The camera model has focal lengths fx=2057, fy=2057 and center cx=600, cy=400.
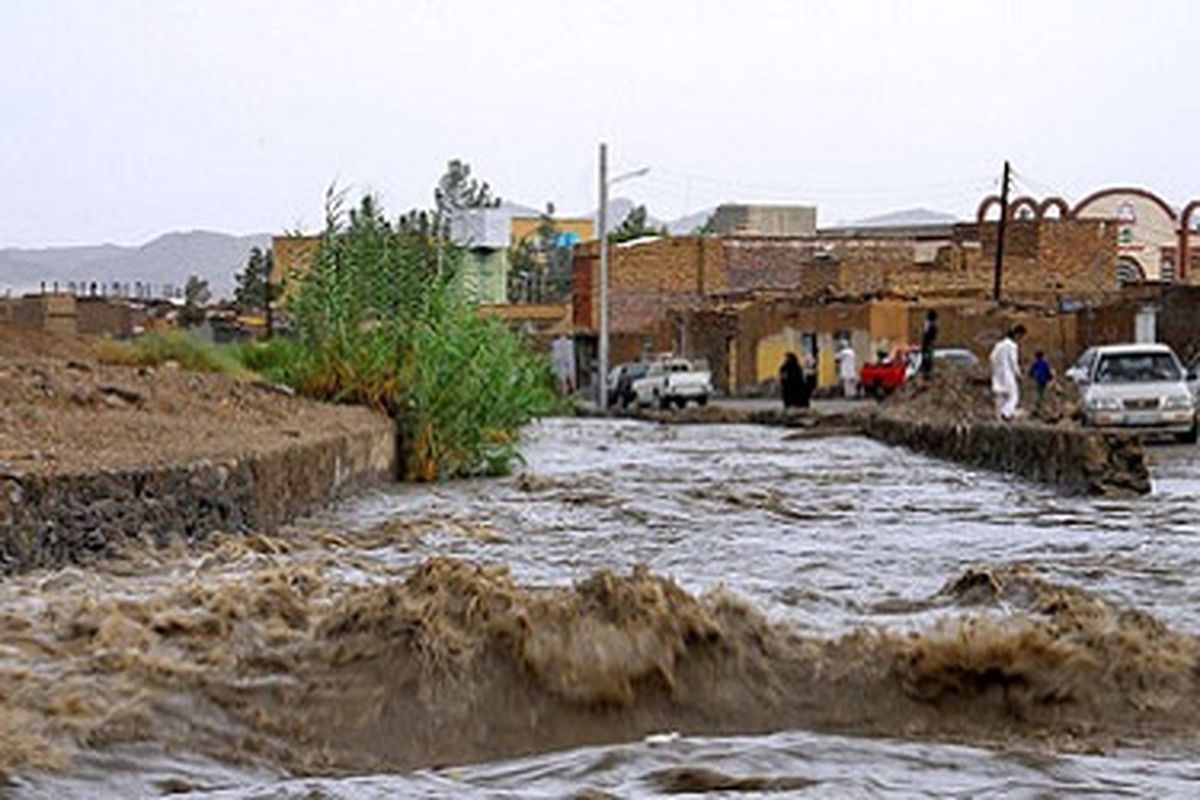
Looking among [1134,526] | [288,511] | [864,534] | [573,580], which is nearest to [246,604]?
[573,580]

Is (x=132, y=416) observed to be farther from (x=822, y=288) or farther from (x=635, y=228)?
(x=635, y=228)

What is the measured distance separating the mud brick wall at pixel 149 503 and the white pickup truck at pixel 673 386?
37.1 meters

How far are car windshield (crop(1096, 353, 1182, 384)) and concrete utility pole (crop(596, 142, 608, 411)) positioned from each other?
2438 centimetres

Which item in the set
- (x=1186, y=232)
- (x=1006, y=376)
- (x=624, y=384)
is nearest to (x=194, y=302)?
(x=624, y=384)

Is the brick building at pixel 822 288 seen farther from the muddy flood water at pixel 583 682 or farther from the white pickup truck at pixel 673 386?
the muddy flood water at pixel 583 682

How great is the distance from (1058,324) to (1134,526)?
39.0 meters

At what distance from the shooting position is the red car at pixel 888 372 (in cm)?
4941

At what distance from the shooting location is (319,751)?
21.3 ft

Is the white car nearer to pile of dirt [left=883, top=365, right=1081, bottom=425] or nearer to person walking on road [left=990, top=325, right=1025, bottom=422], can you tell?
pile of dirt [left=883, top=365, right=1081, bottom=425]

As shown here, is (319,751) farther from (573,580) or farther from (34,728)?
(573,580)

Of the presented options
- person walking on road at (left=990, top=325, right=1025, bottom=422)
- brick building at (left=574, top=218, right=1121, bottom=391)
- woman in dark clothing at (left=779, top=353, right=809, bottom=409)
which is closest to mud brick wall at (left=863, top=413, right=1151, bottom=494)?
person walking on road at (left=990, top=325, right=1025, bottom=422)

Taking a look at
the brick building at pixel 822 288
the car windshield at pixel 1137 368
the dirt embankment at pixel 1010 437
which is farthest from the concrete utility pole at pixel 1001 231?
the car windshield at pixel 1137 368

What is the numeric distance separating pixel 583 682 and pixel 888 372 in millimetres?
43652

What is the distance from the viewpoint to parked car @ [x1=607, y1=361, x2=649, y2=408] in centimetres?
5575
